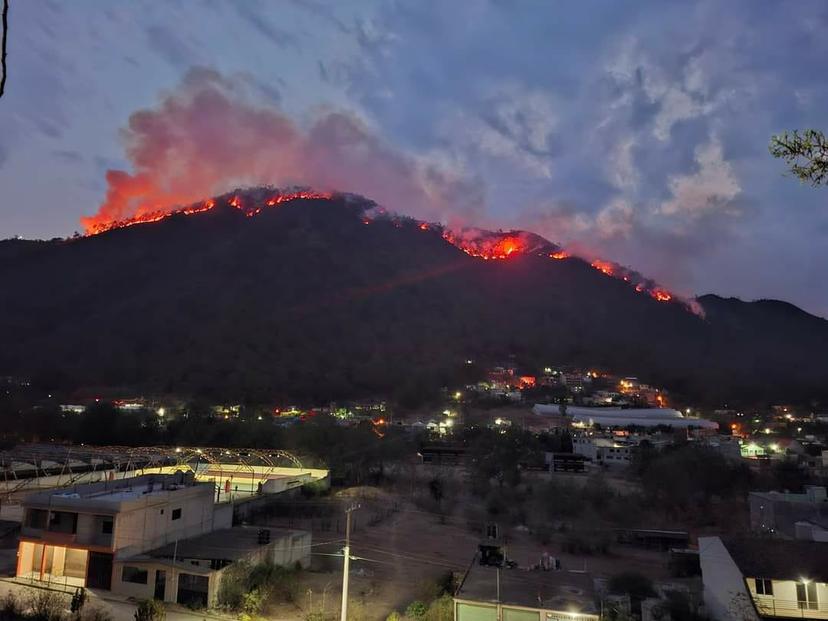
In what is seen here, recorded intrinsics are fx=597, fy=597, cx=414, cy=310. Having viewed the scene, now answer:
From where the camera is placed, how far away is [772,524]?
3184 centimetres

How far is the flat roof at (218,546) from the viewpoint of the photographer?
74.2 ft

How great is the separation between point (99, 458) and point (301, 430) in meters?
22.0

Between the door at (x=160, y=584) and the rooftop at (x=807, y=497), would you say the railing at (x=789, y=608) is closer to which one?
the rooftop at (x=807, y=497)

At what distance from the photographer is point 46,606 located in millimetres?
18359

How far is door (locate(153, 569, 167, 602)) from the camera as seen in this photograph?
20898mm

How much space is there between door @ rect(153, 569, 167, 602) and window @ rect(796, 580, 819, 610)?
68.1 ft

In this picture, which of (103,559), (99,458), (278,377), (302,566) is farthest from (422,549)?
(278,377)

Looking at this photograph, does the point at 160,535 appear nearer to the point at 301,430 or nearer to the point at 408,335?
the point at 301,430

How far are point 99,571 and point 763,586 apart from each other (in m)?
22.8

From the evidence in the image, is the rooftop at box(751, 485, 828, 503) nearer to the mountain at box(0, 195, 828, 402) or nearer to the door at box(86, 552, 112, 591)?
the door at box(86, 552, 112, 591)

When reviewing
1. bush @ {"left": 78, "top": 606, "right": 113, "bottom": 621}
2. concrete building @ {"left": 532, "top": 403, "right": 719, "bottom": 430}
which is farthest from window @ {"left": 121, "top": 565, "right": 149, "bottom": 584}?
concrete building @ {"left": 532, "top": 403, "right": 719, "bottom": 430}

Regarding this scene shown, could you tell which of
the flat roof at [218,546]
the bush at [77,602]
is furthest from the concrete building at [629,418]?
the bush at [77,602]

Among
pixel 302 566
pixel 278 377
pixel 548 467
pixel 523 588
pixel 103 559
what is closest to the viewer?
pixel 523 588

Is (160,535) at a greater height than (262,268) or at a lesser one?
lesser
